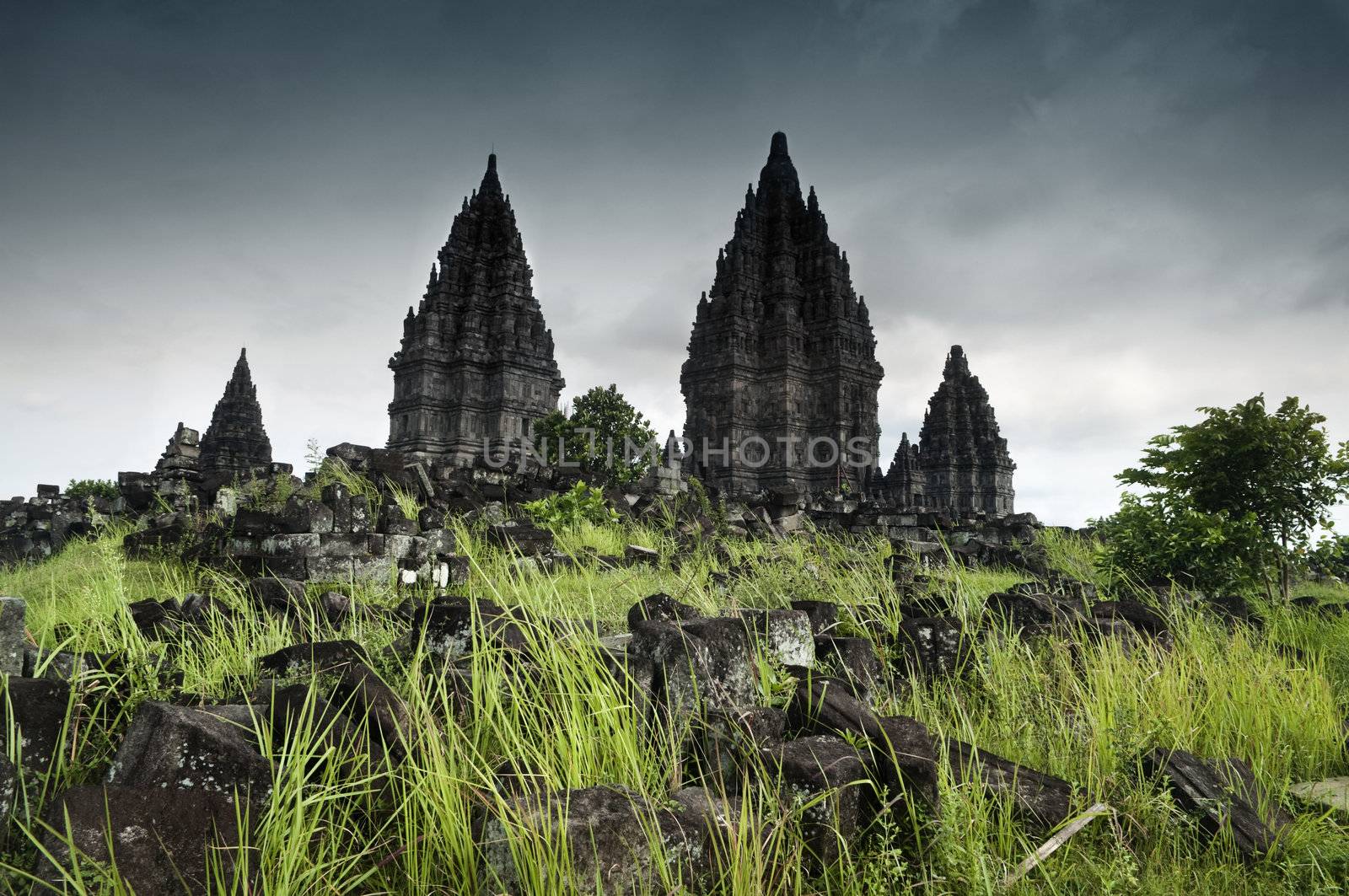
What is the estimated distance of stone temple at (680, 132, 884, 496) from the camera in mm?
41188

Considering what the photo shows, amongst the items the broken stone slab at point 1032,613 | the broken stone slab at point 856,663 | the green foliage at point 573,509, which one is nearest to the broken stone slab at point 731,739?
the broken stone slab at point 856,663

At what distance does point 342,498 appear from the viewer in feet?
21.2

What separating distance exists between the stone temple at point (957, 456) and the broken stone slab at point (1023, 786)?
4458 cm

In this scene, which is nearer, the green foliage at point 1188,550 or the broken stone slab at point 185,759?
the broken stone slab at point 185,759

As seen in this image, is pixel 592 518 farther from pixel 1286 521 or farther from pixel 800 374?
pixel 800 374

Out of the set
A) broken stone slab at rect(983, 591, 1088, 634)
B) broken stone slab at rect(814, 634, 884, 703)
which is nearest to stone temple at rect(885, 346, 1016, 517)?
broken stone slab at rect(983, 591, 1088, 634)

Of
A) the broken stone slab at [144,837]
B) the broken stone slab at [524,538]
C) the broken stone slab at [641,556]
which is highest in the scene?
the broken stone slab at [524,538]

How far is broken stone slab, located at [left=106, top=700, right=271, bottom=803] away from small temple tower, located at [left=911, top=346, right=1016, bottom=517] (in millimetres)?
46161

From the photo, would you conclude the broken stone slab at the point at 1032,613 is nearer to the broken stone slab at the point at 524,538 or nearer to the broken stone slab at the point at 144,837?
the broken stone slab at the point at 144,837

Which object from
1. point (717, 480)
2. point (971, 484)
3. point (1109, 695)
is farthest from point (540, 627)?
point (971, 484)

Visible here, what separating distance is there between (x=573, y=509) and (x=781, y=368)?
3365cm

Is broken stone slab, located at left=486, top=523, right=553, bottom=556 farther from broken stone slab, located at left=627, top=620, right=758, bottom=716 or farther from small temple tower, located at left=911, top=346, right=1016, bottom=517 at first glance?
small temple tower, located at left=911, top=346, right=1016, bottom=517

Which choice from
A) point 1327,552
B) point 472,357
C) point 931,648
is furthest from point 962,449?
point 931,648

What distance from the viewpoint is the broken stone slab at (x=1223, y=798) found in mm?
2062
